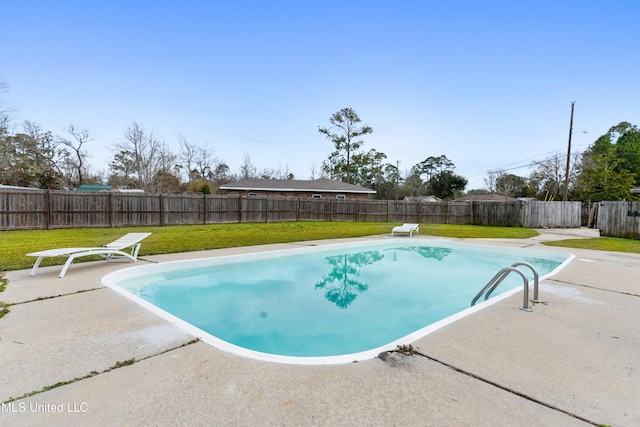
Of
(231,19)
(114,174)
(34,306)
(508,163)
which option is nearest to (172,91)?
(231,19)

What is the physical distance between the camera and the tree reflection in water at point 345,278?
19.4 ft

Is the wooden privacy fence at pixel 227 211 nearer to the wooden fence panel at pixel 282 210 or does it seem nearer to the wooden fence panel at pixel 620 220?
the wooden fence panel at pixel 282 210

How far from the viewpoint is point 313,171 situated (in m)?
43.4

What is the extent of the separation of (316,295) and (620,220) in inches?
552

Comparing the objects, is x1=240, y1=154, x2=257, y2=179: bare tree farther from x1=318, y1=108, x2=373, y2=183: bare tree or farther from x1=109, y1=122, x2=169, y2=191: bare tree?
x1=318, y1=108, x2=373, y2=183: bare tree

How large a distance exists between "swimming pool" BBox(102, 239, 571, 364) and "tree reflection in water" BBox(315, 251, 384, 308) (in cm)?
2

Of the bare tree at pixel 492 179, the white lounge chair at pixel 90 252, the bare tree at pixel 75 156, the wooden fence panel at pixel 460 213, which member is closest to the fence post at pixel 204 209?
the white lounge chair at pixel 90 252

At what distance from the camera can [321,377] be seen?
7.23ft

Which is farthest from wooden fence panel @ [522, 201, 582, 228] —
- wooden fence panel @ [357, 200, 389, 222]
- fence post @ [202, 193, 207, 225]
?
fence post @ [202, 193, 207, 225]

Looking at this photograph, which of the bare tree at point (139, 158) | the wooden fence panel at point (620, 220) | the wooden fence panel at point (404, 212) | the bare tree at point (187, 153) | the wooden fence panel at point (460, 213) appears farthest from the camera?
the bare tree at point (187, 153)

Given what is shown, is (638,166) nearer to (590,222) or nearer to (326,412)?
(590,222)

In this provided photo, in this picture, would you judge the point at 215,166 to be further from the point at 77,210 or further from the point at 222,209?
the point at 77,210

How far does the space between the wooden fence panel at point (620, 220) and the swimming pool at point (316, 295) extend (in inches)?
267

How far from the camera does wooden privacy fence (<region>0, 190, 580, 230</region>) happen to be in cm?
1256
